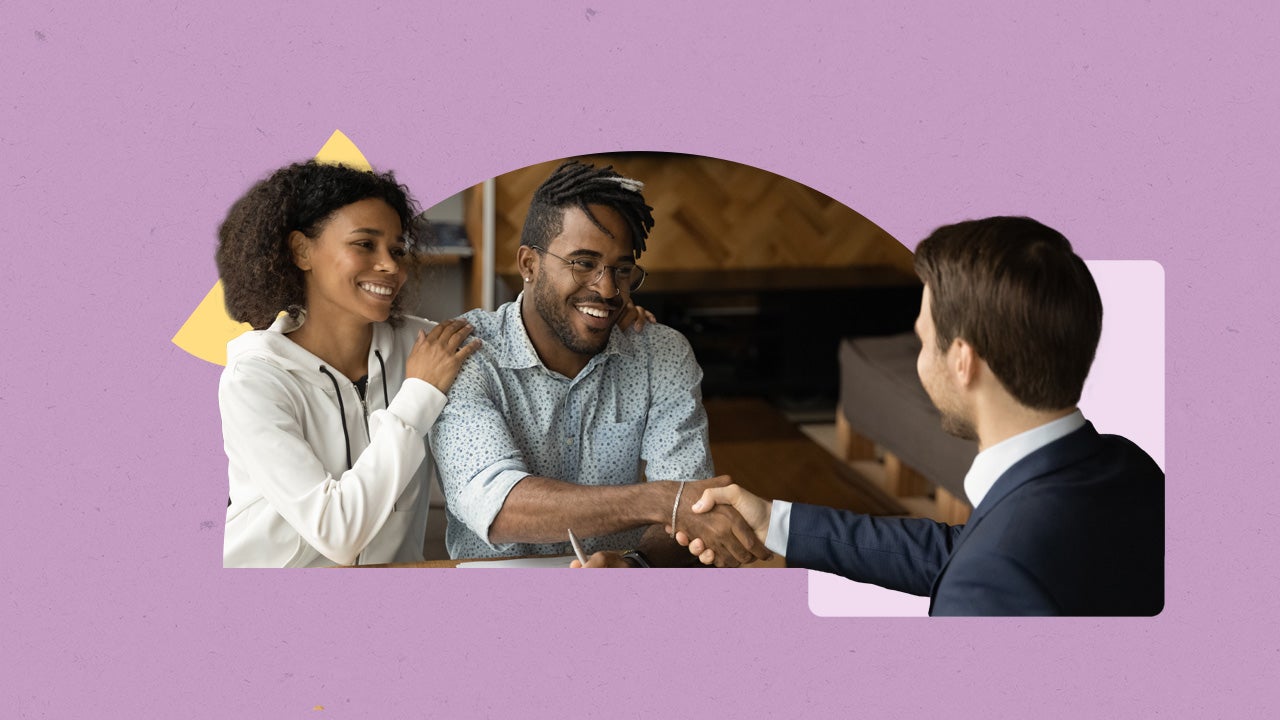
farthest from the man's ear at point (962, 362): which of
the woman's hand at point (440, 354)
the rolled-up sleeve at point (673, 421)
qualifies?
the woman's hand at point (440, 354)

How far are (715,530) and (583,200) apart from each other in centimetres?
53

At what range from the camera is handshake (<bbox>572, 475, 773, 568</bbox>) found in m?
2.17

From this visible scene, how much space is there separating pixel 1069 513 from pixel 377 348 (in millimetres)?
1028

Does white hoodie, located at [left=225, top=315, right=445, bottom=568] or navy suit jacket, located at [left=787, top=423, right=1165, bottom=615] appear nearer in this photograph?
navy suit jacket, located at [left=787, top=423, right=1165, bottom=615]

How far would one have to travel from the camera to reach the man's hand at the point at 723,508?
85.4 inches

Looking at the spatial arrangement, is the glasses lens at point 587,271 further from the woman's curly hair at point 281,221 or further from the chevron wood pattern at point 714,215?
the woman's curly hair at point 281,221

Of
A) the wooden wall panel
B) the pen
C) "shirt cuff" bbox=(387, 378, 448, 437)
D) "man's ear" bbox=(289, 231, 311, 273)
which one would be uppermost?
the wooden wall panel

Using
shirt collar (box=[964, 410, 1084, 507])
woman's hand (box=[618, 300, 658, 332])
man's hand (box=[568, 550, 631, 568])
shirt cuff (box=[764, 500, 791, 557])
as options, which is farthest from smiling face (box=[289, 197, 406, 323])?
shirt collar (box=[964, 410, 1084, 507])

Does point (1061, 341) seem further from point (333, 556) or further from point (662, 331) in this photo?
point (333, 556)

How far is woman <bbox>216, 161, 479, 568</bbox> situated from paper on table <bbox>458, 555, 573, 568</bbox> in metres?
0.11

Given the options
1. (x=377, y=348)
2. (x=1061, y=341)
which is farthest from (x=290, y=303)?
(x=1061, y=341)

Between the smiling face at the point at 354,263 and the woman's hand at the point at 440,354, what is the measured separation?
8 centimetres

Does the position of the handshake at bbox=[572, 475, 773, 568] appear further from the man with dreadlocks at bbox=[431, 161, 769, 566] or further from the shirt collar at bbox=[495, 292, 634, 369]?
the shirt collar at bbox=[495, 292, 634, 369]

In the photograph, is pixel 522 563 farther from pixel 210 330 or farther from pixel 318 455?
pixel 210 330
